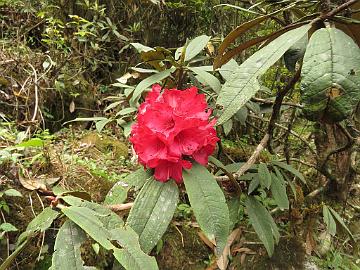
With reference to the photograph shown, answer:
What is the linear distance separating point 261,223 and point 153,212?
500 millimetres

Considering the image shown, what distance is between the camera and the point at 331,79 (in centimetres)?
62

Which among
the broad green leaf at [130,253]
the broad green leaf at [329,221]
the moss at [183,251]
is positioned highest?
the broad green leaf at [130,253]

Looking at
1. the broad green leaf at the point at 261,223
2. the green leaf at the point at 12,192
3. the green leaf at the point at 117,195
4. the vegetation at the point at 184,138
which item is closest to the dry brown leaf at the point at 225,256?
the vegetation at the point at 184,138

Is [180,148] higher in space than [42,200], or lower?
higher

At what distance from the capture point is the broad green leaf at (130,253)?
74cm

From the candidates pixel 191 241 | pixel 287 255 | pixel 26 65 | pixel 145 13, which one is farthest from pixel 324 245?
pixel 26 65

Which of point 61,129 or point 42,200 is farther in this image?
point 61,129

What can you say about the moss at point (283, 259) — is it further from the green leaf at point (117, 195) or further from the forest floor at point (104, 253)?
the green leaf at point (117, 195)

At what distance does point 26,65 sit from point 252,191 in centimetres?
197

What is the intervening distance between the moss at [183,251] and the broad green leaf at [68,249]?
0.87 metres

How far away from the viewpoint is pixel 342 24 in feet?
2.63

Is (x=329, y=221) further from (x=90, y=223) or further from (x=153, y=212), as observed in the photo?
(x=90, y=223)

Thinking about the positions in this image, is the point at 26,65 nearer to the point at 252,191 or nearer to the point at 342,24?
the point at 252,191

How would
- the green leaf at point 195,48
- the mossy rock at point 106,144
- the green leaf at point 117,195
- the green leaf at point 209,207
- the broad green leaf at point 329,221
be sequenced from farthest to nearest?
the mossy rock at point 106,144
the broad green leaf at point 329,221
the green leaf at point 195,48
the green leaf at point 117,195
the green leaf at point 209,207
